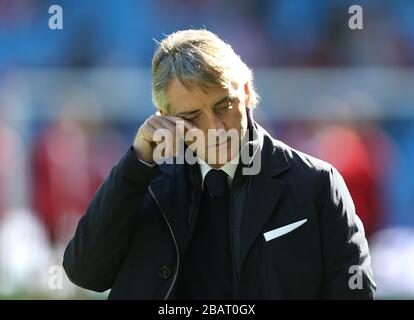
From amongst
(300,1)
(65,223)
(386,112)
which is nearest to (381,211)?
(386,112)

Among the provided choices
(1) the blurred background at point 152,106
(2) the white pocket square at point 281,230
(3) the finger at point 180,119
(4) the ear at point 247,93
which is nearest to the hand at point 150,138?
(3) the finger at point 180,119

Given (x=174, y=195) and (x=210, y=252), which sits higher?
(x=174, y=195)

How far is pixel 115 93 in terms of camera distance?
5.79 metres

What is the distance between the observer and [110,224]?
2090 mm

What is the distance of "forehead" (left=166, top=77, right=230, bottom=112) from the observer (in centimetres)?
218

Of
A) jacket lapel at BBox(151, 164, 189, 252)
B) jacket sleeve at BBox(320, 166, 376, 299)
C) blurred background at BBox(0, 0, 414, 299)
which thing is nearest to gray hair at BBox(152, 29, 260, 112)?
jacket lapel at BBox(151, 164, 189, 252)

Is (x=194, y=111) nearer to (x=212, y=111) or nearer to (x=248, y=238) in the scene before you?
(x=212, y=111)

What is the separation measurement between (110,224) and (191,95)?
1.30 ft

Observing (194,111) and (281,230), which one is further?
(194,111)

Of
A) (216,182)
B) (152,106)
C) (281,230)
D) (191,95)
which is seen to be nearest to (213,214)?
(216,182)

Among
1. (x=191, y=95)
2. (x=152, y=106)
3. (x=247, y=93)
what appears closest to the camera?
(x=191, y=95)

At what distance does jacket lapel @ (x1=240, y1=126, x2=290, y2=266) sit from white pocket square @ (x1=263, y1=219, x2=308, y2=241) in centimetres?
2

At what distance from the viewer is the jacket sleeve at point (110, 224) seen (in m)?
2.09

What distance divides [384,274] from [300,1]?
203 centimetres
